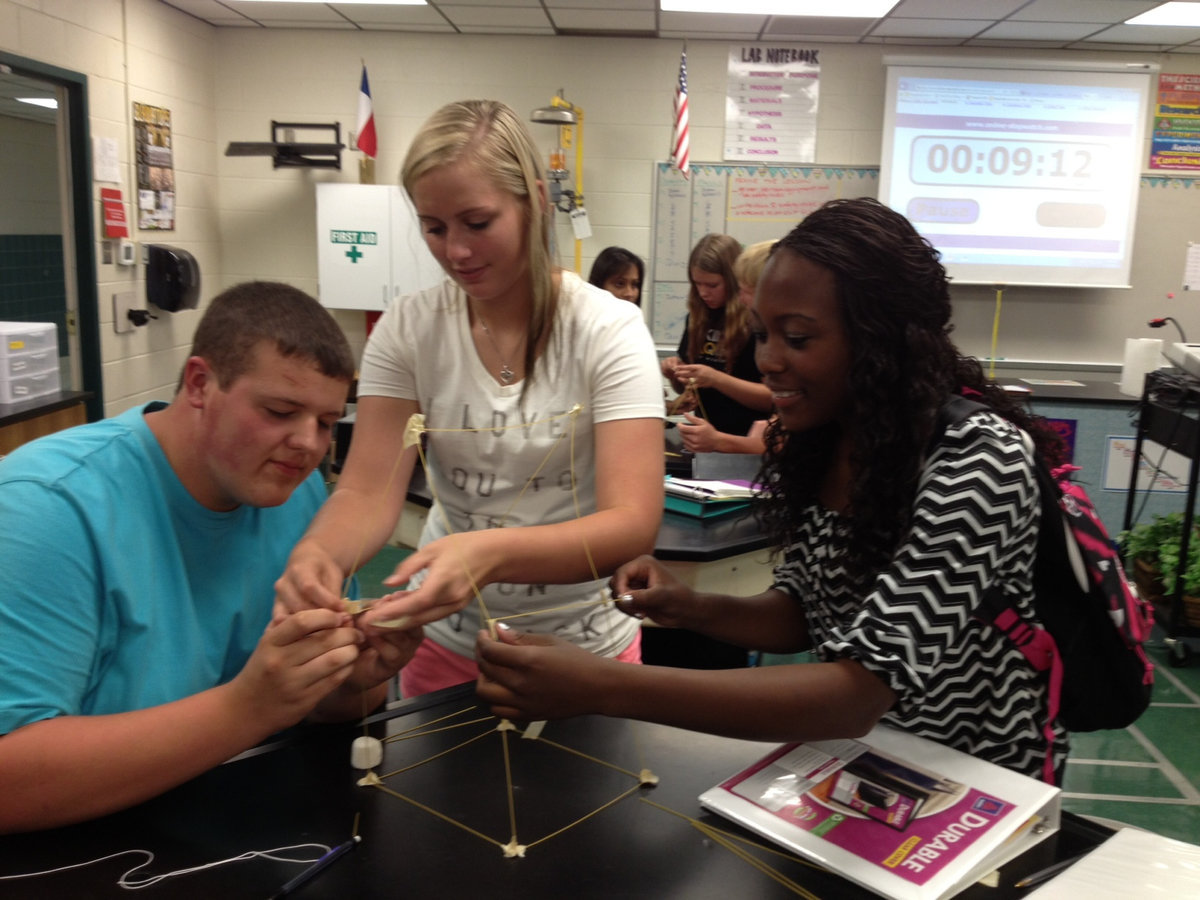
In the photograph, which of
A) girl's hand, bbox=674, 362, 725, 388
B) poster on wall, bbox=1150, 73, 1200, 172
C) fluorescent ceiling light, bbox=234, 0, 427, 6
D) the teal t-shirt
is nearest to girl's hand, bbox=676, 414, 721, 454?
girl's hand, bbox=674, 362, 725, 388

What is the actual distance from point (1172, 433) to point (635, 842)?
12.6 feet

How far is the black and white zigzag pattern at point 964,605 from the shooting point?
101 cm

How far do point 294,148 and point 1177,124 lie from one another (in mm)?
Answer: 5345

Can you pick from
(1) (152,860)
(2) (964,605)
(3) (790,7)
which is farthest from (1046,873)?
(3) (790,7)

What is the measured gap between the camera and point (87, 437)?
1.13 m

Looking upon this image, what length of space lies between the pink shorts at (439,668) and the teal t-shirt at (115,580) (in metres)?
0.31

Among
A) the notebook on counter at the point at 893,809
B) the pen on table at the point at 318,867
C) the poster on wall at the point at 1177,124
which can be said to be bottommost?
the pen on table at the point at 318,867

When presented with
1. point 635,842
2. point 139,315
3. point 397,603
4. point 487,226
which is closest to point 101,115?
point 139,315

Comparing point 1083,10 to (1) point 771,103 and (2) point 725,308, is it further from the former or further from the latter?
(2) point 725,308

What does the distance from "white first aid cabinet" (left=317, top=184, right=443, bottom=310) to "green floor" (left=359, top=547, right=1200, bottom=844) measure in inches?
165

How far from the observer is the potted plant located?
3654 millimetres

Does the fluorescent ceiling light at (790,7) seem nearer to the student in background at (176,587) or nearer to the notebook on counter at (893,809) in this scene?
the student in background at (176,587)

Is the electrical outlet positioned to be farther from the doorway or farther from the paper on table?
the paper on table

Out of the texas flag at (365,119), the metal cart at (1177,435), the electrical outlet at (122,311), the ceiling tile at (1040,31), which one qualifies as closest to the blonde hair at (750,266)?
the metal cart at (1177,435)
